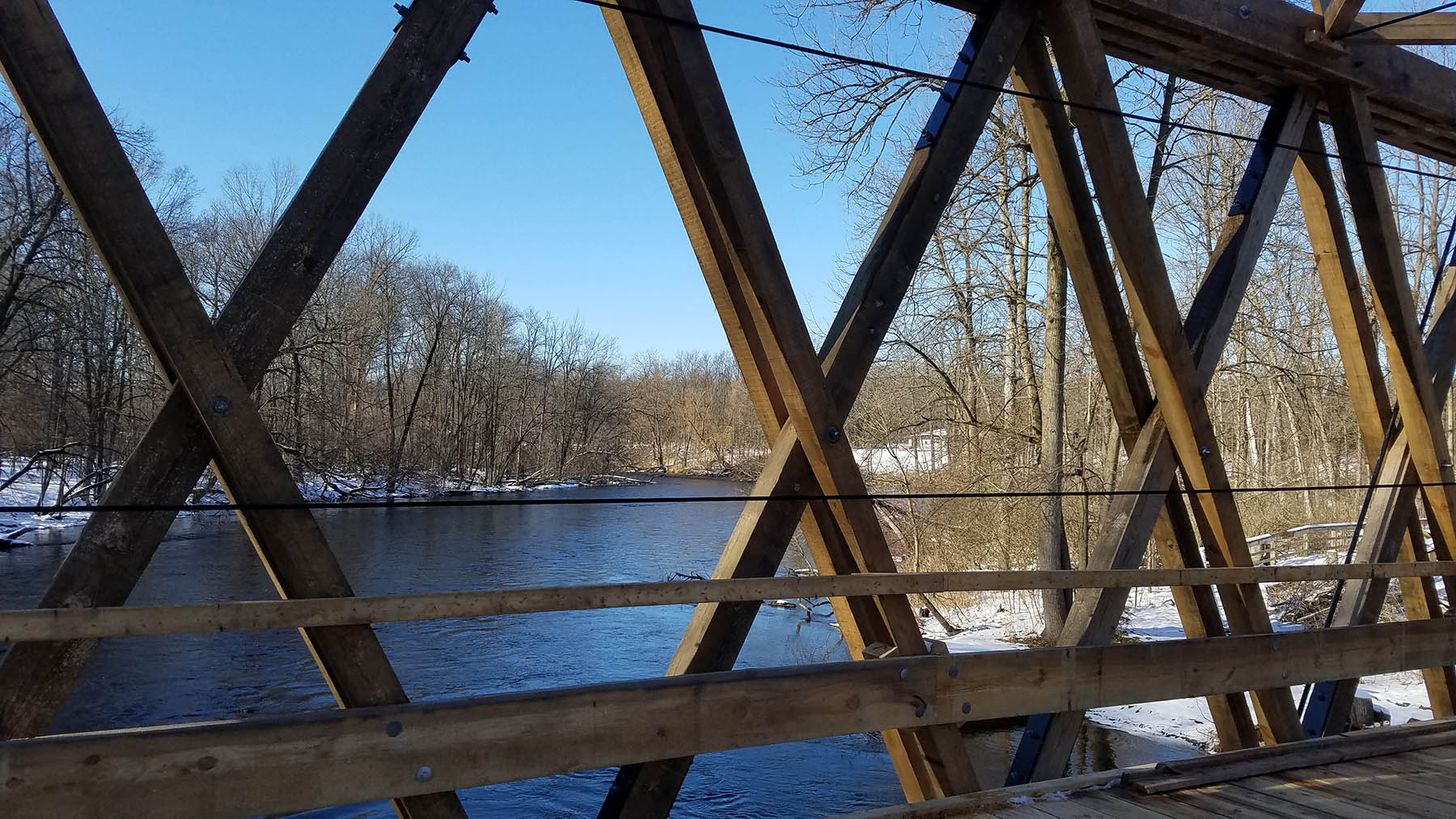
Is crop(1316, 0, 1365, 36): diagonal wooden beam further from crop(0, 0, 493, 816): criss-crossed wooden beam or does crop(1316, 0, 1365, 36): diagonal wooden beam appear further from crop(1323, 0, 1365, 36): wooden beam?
crop(0, 0, 493, 816): criss-crossed wooden beam

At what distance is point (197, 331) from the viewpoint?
2.09 meters

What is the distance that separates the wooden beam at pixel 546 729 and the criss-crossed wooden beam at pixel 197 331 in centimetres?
18

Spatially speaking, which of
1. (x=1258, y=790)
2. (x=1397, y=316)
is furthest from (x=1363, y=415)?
(x=1258, y=790)

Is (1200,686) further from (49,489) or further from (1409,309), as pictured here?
(49,489)

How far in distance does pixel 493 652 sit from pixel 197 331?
10118mm

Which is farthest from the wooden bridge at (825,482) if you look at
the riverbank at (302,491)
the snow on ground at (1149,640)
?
the snow on ground at (1149,640)

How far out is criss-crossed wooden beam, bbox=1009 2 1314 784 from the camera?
11.5 ft

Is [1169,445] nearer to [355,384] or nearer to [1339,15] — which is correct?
[1339,15]

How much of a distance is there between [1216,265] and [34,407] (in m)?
26.5

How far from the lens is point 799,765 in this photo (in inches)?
337

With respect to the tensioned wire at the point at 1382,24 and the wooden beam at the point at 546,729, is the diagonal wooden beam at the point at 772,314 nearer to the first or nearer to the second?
the wooden beam at the point at 546,729

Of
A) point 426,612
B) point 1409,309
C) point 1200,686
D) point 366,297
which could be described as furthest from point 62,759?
point 366,297

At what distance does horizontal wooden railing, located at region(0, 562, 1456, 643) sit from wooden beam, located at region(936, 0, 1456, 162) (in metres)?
1.97

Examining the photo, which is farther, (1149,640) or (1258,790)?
(1149,640)
